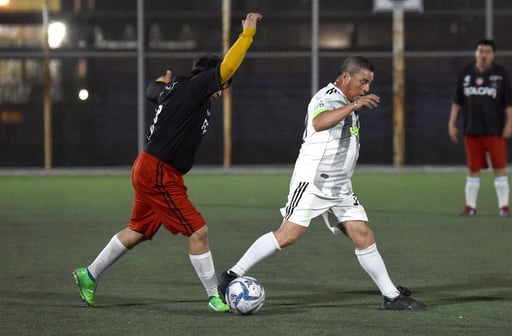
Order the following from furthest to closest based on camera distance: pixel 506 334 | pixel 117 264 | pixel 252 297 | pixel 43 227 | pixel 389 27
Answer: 1. pixel 389 27
2. pixel 43 227
3. pixel 117 264
4. pixel 252 297
5. pixel 506 334

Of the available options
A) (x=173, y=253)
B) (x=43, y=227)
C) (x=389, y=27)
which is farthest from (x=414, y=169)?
(x=173, y=253)

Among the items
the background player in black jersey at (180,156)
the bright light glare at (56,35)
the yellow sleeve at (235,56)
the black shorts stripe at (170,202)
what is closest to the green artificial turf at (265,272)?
the background player in black jersey at (180,156)

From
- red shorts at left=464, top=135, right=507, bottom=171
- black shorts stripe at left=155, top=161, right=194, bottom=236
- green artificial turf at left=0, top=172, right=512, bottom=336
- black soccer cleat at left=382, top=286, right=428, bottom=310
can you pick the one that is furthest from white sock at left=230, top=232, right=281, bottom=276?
red shorts at left=464, top=135, right=507, bottom=171

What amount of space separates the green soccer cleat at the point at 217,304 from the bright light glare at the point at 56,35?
53.6 feet

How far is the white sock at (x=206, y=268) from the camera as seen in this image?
8281 millimetres

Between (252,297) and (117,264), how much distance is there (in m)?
2.95

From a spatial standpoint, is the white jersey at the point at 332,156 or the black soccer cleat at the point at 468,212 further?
the black soccer cleat at the point at 468,212

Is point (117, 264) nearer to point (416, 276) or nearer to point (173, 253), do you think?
point (173, 253)

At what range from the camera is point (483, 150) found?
14938 mm

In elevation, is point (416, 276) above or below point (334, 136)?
below

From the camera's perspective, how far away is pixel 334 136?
27.4 ft

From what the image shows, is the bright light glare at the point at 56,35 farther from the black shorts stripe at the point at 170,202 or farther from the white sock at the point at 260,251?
the white sock at the point at 260,251

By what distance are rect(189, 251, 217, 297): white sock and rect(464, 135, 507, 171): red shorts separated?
7110mm

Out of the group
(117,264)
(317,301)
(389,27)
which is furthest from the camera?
(389,27)
